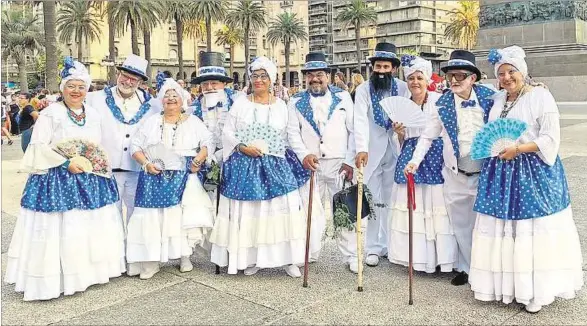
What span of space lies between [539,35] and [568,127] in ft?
34.4

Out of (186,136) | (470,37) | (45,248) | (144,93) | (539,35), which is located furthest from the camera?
(470,37)

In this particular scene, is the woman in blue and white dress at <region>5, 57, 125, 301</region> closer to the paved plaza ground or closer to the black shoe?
the paved plaza ground

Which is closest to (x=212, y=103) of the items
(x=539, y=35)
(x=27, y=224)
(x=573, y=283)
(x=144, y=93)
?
(x=144, y=93)

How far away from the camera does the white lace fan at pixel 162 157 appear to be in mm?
5328

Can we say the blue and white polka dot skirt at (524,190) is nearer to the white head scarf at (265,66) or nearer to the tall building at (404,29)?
the white head scarf at (265,66)

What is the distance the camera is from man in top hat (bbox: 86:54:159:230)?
18.3 feet

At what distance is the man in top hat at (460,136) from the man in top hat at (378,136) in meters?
0.69

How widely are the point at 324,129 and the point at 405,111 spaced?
2.71 ft

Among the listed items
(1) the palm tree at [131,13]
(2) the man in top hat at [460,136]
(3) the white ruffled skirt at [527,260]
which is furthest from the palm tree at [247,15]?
(3) the white ruffled skirt at [527,260]

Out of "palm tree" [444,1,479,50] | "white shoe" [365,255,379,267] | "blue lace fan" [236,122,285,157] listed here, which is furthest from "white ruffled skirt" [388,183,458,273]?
"palm tree" [444,1,479,50]

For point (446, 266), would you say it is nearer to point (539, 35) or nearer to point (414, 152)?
point (414, 152)

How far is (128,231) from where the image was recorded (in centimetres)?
536

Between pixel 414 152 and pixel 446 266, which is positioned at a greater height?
pixel 414 152

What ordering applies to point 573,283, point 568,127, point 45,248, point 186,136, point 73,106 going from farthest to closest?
point 568,127
point 186,136
point 73,106
point 45,248
point 573,283
